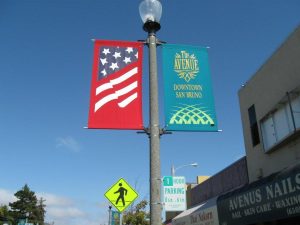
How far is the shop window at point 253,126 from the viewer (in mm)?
13070

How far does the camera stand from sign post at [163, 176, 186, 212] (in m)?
18.2

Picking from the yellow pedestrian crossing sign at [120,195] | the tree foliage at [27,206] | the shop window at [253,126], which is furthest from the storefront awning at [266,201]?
the tree foliage at [27,206]

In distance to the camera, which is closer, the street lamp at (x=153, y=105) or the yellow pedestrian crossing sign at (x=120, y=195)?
the street lamp at (x=153, y=105)

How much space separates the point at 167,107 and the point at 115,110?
1.03 meters

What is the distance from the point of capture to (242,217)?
1077cm

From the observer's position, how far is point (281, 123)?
11.1 m

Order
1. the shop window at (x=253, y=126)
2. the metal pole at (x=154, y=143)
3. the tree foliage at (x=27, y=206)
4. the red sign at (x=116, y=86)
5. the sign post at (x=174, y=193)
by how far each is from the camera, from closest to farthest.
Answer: the metal pole at (x=154, y=143)
the red sign at (x=116, y=86)
the shop window at (x=253, y=126)
the sign post at (x=174, y=193)
the tree foliage at (x=27, y=206)

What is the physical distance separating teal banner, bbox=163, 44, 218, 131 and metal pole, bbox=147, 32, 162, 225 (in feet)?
1.72

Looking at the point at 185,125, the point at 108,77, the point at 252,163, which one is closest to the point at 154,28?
the point at 108,77

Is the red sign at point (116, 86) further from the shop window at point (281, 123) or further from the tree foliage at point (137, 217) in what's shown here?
the tree foliage at point (137, 217)

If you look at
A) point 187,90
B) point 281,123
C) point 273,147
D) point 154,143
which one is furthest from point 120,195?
point 281,123

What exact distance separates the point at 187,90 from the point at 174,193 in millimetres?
11276

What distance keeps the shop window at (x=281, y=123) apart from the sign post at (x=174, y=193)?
714 cm

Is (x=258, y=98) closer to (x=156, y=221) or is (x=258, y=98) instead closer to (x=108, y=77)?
(x=108, y=77)
